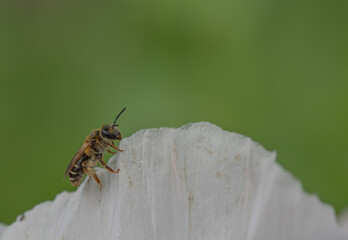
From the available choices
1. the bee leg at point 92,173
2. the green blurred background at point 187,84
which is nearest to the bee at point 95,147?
the bee leg at point 92,173

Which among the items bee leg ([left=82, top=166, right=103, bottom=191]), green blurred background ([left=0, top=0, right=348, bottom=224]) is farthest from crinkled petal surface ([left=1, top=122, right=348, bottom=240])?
green blurred background ([left=0, top=0, right=348, bottom=224])

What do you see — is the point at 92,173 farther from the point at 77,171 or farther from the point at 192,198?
the point at 192,198

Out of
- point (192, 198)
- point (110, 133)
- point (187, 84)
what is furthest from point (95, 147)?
point (187, 84)

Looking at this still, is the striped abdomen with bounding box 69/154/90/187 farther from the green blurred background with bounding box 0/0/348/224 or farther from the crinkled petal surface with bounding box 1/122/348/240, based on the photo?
the green blurred background with bounding box 0/0/348/224

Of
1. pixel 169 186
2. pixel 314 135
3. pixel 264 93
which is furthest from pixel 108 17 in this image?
pixel 169 186

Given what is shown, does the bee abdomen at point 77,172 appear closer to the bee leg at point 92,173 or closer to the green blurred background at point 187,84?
the bee leg at point 92,173

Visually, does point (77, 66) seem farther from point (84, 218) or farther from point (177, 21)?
point (84, 218)
